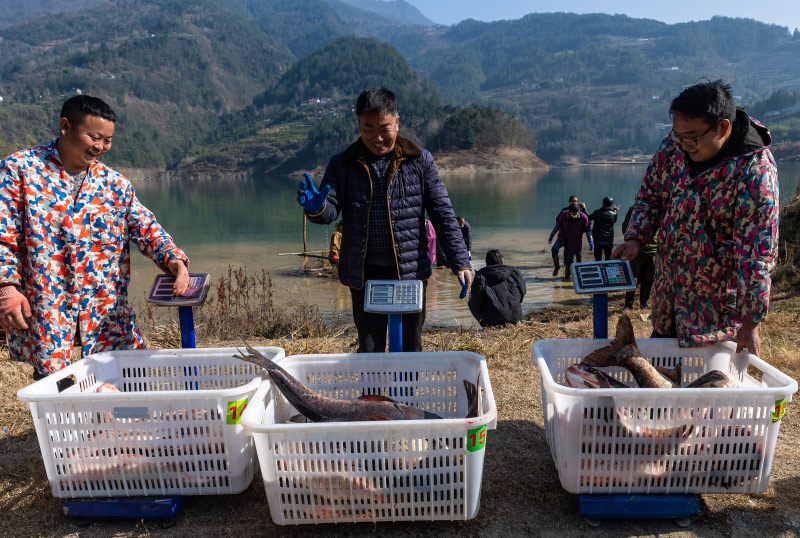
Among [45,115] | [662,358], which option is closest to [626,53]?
[45,115]

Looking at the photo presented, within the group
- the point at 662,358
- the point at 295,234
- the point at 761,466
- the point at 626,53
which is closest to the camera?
the point at 761,466

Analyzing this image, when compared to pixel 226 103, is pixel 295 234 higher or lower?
lower

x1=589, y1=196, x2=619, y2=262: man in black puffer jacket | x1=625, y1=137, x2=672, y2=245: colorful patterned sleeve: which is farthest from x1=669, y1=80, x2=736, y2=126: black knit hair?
x1=589, y1=196, x2=619, y2=262: man in black puffer jacket

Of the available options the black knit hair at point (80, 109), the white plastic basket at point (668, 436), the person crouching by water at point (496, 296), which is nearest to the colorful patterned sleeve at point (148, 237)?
the black knit hair at point (80, 109)

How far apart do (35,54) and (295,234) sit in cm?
21814

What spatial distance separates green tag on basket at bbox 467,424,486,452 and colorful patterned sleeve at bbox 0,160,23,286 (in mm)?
1985

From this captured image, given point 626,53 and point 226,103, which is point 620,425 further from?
point 626,53

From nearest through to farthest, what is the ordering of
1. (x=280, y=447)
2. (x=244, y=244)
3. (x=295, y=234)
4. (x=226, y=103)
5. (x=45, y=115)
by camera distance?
(x=280, y=447), (x=244, y=244), (x=295, y=234), (x=45, y=115), (x=226, y=103)

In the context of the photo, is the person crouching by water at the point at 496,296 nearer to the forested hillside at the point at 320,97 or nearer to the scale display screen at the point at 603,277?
the scale display screen at the point at 603,277

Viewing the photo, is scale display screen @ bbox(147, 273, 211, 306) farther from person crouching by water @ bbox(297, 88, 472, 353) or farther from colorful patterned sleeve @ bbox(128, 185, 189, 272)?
person crouching by water @ bbox(297, 88, 472, 353)

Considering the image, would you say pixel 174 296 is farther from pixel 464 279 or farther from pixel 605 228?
pixel 605 228

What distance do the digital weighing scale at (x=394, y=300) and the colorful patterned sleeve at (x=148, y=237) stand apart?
0.95 m

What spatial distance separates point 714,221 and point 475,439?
1360 millimetres

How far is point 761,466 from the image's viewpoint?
2289 millimetres
